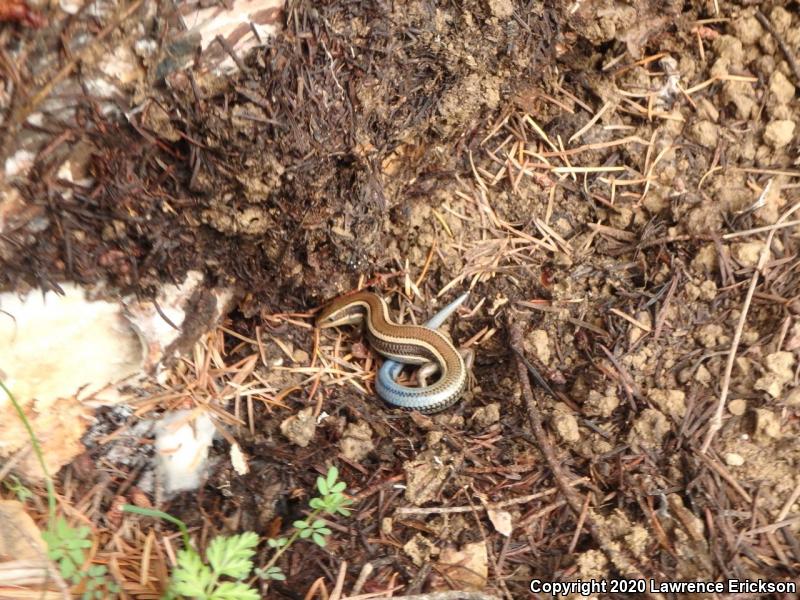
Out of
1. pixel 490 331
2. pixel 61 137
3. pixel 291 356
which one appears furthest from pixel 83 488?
pixel 490 331

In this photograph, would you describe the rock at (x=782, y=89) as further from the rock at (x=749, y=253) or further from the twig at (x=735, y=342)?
the rock at (x=749, y=253)

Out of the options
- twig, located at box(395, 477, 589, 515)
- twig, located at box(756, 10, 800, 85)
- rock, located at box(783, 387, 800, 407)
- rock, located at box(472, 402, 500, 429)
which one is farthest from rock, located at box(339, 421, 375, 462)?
twig, located at box(756, 10, 800, 85)

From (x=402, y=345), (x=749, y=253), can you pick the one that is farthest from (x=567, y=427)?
(x=749, y=253)

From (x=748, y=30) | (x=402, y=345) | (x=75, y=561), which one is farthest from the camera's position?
(x=402, y=345)

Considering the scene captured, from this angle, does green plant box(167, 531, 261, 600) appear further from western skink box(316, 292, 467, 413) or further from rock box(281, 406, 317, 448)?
western skink box(316, 292, 467, 413)

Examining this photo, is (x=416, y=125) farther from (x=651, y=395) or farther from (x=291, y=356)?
(x=651, y=395)

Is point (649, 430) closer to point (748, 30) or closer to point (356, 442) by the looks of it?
point (356, 442)

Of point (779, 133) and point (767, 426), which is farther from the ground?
point (779, 133)
